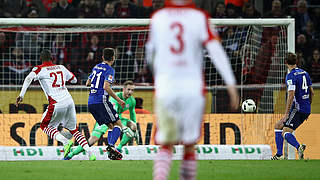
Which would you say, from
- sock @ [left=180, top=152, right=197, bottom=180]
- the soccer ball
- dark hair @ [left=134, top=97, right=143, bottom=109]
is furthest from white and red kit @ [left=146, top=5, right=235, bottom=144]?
dark hair @ [left=134, top=97, right=143, bottom=109]

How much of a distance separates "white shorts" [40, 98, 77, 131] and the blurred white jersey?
6142mm

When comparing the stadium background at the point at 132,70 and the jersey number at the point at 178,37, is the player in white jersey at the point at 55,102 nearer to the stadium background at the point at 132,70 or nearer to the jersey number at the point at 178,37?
the stadium background at the point at 132,70

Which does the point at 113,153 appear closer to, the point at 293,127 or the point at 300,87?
the point at 293,127

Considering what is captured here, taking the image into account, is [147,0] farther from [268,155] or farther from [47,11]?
[268,155]

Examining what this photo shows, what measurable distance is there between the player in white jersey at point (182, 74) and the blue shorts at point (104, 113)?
238 inches

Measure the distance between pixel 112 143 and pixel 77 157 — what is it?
42.2 inches

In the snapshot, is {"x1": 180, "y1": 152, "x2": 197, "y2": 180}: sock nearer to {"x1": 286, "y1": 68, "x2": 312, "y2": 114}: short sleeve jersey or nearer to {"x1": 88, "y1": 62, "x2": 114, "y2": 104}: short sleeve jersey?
{"x1": 88, "y1": 62, "x2": 114, "y2": 104}: short sleeve jersey

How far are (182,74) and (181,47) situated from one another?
0.24 m

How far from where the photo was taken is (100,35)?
54.9 feet

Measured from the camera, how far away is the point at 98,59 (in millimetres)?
15812

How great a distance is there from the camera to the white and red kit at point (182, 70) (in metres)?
5.59

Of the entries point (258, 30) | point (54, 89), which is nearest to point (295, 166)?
point (54, 89)

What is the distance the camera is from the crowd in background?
15.7 metres

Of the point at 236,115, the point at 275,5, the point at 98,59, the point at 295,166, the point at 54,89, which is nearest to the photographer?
the point at 295,166
